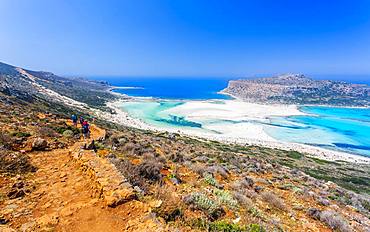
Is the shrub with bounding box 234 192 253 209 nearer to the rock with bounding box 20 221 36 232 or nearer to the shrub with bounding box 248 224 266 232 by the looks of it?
the shrub with bounding box 248 224 266 232

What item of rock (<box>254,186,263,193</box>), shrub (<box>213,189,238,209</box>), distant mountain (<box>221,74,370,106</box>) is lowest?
distant mountain (<box>221,74,370,106</box>)

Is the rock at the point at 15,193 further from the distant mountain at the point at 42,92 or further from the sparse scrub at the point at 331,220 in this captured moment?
the distant mountain at the point at 42,92

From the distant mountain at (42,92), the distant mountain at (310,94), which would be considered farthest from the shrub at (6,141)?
the distant mountain at (310,94)

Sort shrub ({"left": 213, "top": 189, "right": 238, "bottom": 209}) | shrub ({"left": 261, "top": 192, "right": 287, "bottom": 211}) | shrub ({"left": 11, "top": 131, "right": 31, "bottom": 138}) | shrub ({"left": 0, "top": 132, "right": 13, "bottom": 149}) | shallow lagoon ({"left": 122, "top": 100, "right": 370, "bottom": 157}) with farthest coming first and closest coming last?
1. shallow lagoon ({"left": 122, "top": 100, "right": 370, "bottom": 157})
2. shrub ({"left": 11, "top": 131, "right": 31, "bottom": 138})
3. shrub ({"left": 261, "top": 192, "right": 287, "bottom": 211})
4. shrub ({"left": 0, "top": 132, "right": 13, "bottom": 149})
5. shrub ({"left": 213, "top": 189, "right": 238, "bottom": 209})

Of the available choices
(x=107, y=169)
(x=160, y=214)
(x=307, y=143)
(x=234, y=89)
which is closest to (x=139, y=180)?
(x=107, y=169)

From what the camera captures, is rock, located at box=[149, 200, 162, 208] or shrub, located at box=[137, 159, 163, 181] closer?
rock, located at box=[149, 200, 162, 208]

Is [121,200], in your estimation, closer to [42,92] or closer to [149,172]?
[149,172]

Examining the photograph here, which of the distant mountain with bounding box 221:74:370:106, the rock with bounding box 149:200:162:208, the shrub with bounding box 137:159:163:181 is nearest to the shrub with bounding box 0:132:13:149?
the shrub with bounding box 137:159:163:181

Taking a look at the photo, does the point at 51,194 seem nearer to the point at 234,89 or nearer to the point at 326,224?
the point at 326,224

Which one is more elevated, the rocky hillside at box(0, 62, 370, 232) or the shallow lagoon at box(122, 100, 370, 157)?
the rocky hillside at box(0, 62, 370, 232)
